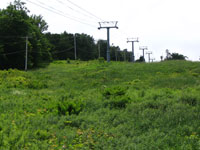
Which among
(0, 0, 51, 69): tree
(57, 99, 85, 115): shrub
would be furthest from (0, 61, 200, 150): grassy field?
(0, 0, 51, 69): tree

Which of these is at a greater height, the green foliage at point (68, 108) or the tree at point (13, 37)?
the tree at point (13, 37)

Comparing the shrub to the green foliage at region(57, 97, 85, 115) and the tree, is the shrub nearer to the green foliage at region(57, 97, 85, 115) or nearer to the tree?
the green foliage at region(57, 97, 85, 115)

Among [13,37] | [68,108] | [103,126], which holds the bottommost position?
[103,126]

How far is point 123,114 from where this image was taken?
23.7 ft

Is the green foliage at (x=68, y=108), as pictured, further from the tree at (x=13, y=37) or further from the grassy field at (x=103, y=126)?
the tree at (x=13, y=37)

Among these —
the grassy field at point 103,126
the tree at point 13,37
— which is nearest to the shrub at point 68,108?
the grassy field at point 103,126

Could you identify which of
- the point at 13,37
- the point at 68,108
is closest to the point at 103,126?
the point at 68,108

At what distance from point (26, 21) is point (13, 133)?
112ft

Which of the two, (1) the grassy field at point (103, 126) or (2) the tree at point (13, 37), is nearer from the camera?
(1) the grassy field at point (103, 126)

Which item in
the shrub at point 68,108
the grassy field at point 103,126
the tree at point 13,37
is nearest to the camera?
the grassy field at point 103,126

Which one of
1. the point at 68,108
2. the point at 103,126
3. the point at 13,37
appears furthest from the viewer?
the point at 13,37

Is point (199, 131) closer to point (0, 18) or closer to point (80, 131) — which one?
point (80, 131)

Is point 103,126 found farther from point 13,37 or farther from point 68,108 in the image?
point 13,37

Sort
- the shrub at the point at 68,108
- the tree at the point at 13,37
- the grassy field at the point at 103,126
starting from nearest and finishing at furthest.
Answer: the grassy field at the point at 103,126, the shrub at the point at 68,108, the tree at the point at 13,37
